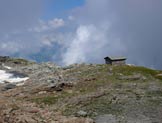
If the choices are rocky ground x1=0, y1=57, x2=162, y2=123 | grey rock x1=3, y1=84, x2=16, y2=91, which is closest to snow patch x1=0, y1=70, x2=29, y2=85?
rocky ground x1=0, y1=57, x2=162, y2=123

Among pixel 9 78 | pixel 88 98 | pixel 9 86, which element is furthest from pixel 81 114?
pixel 9 78

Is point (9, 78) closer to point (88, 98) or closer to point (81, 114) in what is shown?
point (88, 98)

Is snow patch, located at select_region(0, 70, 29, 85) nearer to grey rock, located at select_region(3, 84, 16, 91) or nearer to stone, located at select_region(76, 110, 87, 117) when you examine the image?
grey rock, located at select_region(3, 84, 16, 91)

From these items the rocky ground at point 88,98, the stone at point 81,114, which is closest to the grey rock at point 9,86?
the rocky ground at point 88,98

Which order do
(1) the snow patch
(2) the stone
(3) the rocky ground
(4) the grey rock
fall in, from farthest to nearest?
(1) the snow patch < (4) the grey rock < (2) the stone < (3) the rocky ground

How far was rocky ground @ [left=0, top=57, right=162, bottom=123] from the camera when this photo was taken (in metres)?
44.0

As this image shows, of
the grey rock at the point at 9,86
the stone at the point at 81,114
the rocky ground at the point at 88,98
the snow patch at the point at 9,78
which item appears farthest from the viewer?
the snow patch at the point at 9,78

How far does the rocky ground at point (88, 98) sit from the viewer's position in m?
44.0

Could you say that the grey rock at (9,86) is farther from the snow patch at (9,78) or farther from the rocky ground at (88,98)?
the snow patch at (9,78)

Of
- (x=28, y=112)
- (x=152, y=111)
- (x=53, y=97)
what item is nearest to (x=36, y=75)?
(x=53, y=97)

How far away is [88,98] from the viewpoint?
51.0 metres

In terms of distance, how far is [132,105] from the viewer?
4753 centimetres

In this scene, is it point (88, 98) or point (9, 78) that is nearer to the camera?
point (88, 98)

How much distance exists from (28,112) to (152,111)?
14527mm
